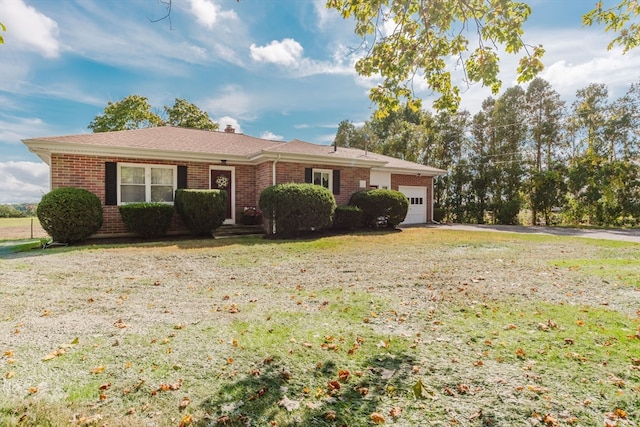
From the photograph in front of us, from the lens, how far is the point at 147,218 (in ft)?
34.9

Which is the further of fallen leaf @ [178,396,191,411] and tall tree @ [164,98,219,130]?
tall tree @ [164,98,219,130]

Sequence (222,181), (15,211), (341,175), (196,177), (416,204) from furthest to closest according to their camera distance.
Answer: (15,211)
(416,204)
(341,175)
(222,181)
(196,177)

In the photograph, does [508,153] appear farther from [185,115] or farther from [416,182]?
[185,115]

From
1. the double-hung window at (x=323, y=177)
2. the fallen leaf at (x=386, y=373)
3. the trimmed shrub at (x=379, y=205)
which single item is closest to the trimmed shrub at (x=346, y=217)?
the trimmed shrub at (x=379, y=205)

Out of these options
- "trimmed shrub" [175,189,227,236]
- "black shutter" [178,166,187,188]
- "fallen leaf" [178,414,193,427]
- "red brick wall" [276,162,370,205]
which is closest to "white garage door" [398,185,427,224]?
"red brick wall" [276,162,370,205]

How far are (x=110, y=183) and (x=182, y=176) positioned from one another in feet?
7.53

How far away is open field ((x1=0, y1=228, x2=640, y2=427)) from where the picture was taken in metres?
2.17

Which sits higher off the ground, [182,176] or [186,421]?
[182,176]

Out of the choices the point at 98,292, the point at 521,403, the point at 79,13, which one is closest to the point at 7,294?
the point at 98,292

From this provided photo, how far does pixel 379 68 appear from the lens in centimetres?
524

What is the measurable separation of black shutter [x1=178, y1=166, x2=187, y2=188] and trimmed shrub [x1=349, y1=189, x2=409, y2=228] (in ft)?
21.8

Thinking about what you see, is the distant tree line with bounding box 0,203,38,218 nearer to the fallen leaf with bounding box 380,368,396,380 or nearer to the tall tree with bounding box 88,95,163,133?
the tall tree with bounding box 88,95,163,133

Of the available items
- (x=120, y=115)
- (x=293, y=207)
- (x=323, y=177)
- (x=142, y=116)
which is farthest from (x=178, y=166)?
(x=120, y=115)

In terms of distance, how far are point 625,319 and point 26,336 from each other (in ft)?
21.2
